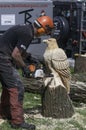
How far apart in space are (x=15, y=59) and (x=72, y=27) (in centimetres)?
869

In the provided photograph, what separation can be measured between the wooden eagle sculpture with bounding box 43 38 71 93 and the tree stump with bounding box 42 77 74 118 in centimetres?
12

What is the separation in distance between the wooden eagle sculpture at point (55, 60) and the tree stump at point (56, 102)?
0.41 feet

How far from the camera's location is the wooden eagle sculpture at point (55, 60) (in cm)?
721

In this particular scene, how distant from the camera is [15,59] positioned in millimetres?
6676

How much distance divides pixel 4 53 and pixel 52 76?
37.4 inches

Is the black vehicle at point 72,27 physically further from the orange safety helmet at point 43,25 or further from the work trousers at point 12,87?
the work trousers at point 12,87

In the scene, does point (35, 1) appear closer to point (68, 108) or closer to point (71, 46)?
point (71, 46)

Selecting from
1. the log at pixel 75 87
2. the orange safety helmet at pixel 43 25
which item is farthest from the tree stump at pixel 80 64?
the orange safety helmet at pixel 43 25

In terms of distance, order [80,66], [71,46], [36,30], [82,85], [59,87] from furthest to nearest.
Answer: [71,46], [80,66], [82,85], [59,87], [36,30]

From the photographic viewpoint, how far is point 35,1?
12977 millimetres

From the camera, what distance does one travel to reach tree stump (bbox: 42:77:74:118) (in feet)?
23.9

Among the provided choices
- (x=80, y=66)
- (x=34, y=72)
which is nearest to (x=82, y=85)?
(x=34, y=72)

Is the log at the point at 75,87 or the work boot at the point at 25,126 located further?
the log at the point at 75,87

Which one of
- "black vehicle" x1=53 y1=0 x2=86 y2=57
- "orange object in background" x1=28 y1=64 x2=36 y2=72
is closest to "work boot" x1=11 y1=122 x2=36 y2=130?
"orange object in background" x1=28 y1=64 x2=36 y2=72
